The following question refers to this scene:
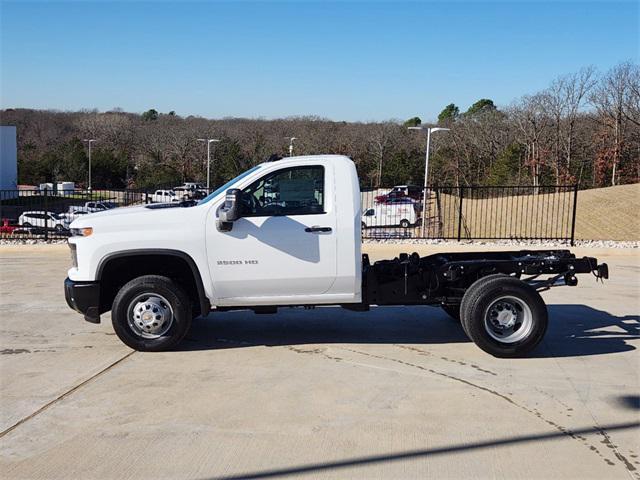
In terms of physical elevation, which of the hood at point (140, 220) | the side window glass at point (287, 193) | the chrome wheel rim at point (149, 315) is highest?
the side window glass at point (287, 193)

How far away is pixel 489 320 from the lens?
23.4 feet

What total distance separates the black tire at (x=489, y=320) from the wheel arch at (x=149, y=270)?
280cm

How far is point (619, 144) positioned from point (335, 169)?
4947 centimetres

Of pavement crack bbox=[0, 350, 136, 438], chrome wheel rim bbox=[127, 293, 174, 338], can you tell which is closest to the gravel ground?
chrome wheel rim bbox=[127, 293, 174, 338]

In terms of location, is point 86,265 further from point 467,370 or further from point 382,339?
point 467,370

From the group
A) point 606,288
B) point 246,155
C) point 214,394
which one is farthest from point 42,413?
point 246,155

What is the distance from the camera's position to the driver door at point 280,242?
703 centimetres

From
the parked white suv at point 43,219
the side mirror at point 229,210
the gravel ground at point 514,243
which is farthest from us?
the parked white suv at point 43,219

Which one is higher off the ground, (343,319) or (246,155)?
(246,155)

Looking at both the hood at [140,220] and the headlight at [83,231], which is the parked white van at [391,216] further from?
the headlight at [83,231]

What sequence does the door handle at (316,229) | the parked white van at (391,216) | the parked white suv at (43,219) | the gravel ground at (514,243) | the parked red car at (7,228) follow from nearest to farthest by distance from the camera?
the door handle at (316,229)
the gravel ground at (514,243)
the parked white van at (391,216)
the parked white suv at (43,219)
the parked red car at (7,228)

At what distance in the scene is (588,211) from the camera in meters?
28.4

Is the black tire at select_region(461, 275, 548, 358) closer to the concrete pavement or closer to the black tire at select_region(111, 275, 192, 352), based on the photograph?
the concrete pavement

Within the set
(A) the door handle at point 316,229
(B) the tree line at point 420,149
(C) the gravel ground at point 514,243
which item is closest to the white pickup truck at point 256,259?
(A) the door handle at point 316,229
